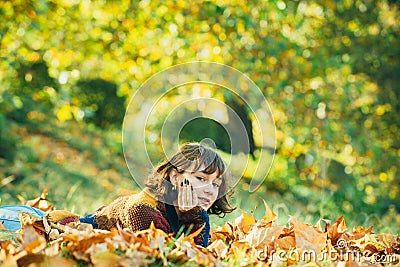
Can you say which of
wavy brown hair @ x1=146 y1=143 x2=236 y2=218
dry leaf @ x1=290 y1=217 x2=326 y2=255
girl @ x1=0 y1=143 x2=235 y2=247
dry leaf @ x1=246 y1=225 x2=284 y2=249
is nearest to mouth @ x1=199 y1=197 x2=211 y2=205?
girl @ x1=0 y1=143 x2=235 y2=247

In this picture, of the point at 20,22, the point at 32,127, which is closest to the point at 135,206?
the point at 20,22

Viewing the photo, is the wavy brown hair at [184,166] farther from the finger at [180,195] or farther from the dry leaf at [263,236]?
the dry leaf at [263,236]

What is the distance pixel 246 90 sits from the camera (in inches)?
220

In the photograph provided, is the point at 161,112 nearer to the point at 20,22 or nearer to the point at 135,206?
the point at 20,22

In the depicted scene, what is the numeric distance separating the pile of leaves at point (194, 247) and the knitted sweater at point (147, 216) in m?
0.15

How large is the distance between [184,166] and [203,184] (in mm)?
109

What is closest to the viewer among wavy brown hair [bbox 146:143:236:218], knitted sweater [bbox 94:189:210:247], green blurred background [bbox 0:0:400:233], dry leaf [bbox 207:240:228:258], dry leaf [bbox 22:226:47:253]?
dry leaf [bbox 22:226:47:253]

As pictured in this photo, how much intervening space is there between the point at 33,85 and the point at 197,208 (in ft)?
13.2

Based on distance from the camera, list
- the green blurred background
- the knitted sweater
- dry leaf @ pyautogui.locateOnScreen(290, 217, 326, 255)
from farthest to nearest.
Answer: the green blurred background
the knitted sweater
dry leaf @ pyautogui.locateOnScreen(290, 217, 326, 255)

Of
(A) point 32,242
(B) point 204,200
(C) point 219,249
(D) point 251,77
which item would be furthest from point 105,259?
(D) point 251,77

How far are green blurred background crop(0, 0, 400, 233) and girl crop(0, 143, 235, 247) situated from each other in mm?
2446

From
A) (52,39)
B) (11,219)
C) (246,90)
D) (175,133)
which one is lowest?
(11,219)

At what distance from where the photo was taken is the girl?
2.33m

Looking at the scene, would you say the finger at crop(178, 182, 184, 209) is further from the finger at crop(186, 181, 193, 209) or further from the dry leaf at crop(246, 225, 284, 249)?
the dry leaf at crop(246, 225, 284, 249)
